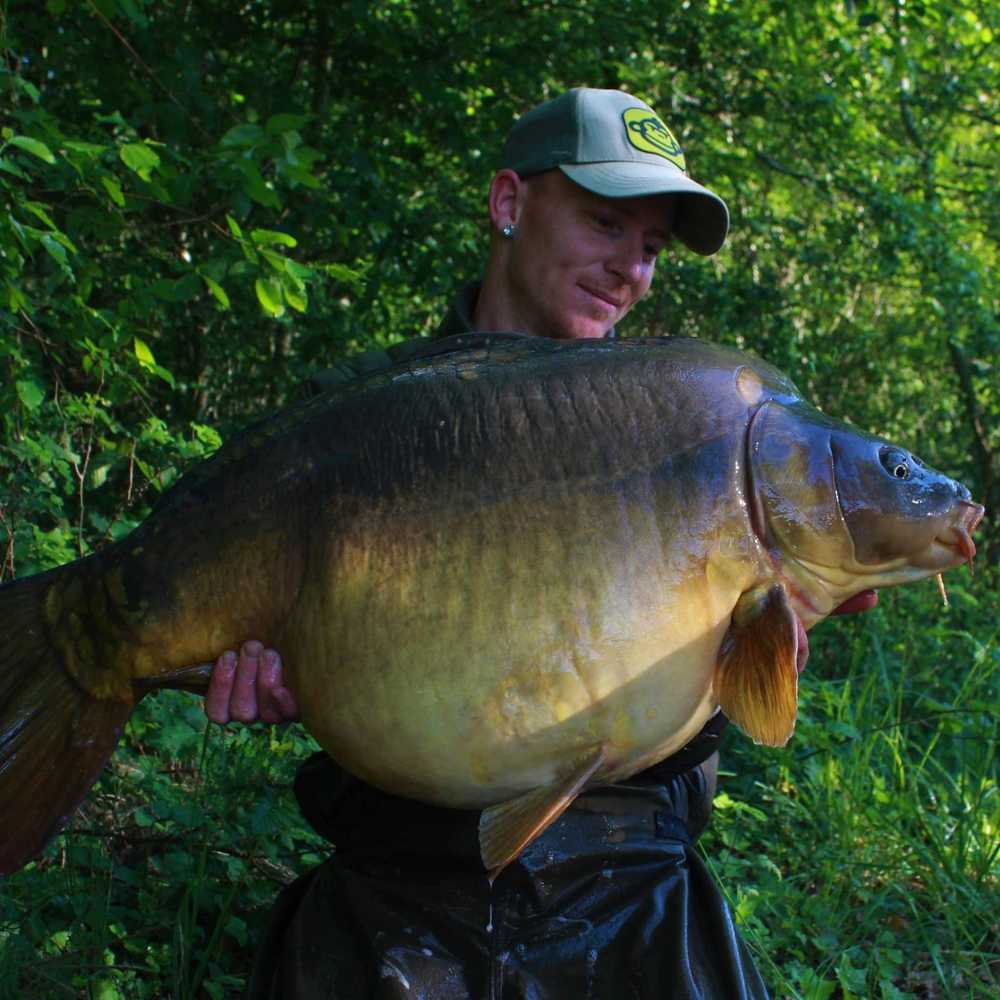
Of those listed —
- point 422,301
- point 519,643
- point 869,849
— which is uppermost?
point 519,643

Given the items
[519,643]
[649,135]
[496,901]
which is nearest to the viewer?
[519,643]

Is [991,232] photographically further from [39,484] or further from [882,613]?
[39,484]

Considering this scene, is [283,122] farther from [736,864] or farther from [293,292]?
[736,864]

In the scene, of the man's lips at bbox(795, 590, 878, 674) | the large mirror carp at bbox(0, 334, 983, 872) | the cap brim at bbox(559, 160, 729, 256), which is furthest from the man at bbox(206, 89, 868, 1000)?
the cap brim at bbox(559, 160, 729, 256)

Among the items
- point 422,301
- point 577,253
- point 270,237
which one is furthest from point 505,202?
point 422,301

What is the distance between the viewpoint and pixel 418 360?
58.7 inches

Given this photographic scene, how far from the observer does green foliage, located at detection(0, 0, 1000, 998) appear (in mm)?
2469

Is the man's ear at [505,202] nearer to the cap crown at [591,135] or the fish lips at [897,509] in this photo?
the cap crown at [591,135]

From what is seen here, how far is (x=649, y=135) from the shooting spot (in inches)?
77.5

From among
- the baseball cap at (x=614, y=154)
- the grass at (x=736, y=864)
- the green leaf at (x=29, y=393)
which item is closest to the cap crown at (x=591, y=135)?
the baseball cap at (x=614, y=154)

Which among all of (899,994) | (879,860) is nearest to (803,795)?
(879,860)

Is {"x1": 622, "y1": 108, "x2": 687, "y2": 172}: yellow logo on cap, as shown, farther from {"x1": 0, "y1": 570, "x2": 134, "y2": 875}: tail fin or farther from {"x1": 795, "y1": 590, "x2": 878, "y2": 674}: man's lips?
{"x1": 0, "y1": 570, "x2": 134, "y2": 875}: tail fin

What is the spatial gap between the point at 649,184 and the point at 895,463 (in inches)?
27.6

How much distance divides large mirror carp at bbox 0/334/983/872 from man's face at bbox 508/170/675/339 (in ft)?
1.72
